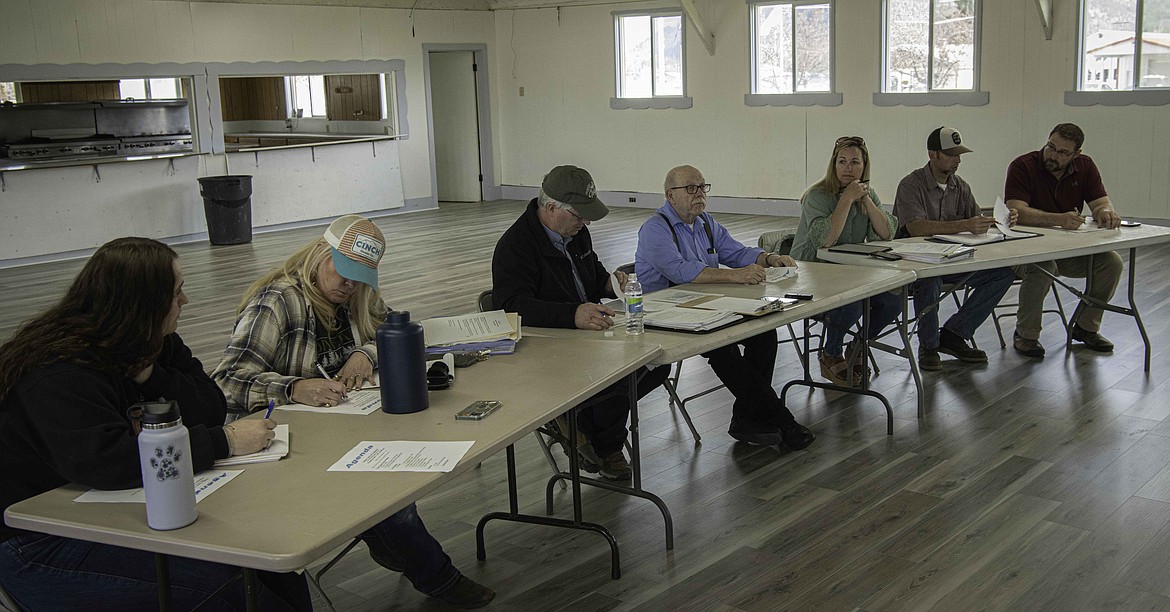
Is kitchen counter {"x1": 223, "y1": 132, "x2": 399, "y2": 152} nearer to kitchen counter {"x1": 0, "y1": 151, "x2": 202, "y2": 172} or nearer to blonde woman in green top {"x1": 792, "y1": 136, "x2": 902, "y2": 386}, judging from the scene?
kitchen counter {"x1": 0, "y1": 151, "x2": 202, "y2": 172}

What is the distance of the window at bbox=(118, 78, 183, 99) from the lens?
13.8 metres

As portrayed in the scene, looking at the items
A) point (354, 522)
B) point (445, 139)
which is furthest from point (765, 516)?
point (445, 139)

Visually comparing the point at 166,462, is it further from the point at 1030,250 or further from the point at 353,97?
the point at 353,97

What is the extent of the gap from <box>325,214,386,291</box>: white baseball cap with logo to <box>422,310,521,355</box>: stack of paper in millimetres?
370

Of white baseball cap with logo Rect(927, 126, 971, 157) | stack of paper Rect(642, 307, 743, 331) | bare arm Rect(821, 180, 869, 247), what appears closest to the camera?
stack of paper Rect(642, 307, 743, 331)

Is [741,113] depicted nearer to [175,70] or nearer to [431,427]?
[175,70]

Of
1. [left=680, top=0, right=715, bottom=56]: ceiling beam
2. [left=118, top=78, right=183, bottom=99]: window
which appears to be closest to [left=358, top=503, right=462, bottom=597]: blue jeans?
[left=680, top=0, right=715, bottom=56]: ceiling beam

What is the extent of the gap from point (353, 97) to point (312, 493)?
13115 millimetres

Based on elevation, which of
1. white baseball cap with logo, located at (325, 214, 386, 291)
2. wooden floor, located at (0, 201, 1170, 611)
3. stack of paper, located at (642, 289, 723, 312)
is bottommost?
wooden floor, located at (0, 201, 1170, 611)

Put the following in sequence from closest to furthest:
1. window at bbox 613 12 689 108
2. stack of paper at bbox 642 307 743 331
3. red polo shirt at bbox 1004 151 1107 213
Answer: stack of paper at bbox 642 307 743 331, red polo shirt at bbox 1004 151 1107 213, window at bbox 613 12 689 108

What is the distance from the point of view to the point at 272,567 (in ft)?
5.95

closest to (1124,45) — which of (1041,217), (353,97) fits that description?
(1041,217)

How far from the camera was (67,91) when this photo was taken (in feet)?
44.5

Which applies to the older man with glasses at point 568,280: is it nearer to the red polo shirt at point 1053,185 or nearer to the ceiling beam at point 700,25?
the red polo shirt at point 1053,185
